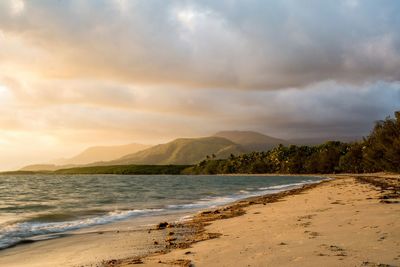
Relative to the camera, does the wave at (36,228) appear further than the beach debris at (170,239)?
Yes

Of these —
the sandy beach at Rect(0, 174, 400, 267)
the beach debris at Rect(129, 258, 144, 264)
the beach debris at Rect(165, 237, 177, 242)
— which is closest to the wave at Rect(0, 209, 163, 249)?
the sandy beach at Rect(0, 174, 400, 267)

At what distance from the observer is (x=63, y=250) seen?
587 inches

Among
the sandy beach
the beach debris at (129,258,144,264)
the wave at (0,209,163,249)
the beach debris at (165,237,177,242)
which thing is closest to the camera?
the sandy beach

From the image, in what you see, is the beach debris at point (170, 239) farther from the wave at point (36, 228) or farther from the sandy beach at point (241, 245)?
the wave at point (36, 228)

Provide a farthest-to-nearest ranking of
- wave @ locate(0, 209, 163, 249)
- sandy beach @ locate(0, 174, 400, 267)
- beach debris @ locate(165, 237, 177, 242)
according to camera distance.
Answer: wave @ locate(0, 209, 163, 249), beach debris @ locate(165, 237, 177, 242), sandy beach @ locate(0, 174, 400, 267)

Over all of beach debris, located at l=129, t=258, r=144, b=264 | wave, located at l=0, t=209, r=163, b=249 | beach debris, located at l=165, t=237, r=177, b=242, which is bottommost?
wave, located at l=0, t=209, r=163, b=249

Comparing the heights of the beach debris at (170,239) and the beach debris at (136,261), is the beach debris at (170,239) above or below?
below

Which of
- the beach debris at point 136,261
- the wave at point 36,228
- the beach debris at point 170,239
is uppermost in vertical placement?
the beach debris at point 136,261

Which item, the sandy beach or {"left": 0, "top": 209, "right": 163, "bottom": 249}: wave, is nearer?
the sandy beach

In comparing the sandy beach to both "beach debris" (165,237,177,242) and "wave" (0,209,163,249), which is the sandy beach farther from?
"wave" (0,209,163,249)

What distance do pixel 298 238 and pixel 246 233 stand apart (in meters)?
2.72

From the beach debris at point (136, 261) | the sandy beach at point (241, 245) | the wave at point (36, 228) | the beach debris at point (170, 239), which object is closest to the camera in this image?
the sandy beach at point (241, 245)

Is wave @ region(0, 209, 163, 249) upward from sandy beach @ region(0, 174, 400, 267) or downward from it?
downward

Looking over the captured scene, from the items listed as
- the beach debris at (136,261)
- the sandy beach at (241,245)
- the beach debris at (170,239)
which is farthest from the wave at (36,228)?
the beach debris at (136,261)
